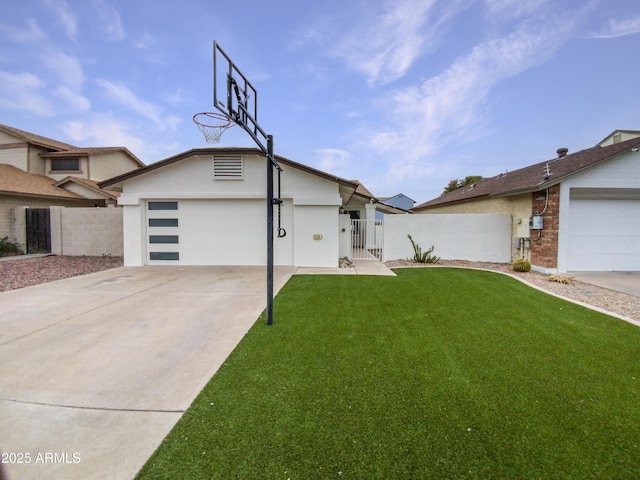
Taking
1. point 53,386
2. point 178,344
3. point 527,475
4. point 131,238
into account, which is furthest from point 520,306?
point 131,238

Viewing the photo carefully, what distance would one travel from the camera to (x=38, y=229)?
13.3 meters

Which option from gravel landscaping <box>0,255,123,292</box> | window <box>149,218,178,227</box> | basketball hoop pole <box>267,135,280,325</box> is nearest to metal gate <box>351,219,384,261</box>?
window <box>149,218,178,227</box>

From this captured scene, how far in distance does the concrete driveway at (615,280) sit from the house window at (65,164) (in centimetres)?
2686

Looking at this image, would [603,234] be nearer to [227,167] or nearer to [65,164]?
[227,167]

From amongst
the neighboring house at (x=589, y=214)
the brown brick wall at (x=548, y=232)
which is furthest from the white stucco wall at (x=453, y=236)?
the brown brick wall at (x=548, y=232)

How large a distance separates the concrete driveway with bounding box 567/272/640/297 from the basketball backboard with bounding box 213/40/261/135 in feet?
31.0

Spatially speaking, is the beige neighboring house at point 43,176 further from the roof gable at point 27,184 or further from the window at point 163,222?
the window at point 163,222

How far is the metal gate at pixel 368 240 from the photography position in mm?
12789

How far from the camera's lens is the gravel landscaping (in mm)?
8024

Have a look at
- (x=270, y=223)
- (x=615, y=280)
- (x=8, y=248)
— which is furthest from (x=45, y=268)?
(x=615, y=280)

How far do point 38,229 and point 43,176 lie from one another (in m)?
7.85

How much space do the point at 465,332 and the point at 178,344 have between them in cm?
423

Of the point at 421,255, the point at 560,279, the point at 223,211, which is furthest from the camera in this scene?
the point at 421,255

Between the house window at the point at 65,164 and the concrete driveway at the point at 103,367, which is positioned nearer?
the concrete driveway at the point at 103,367
